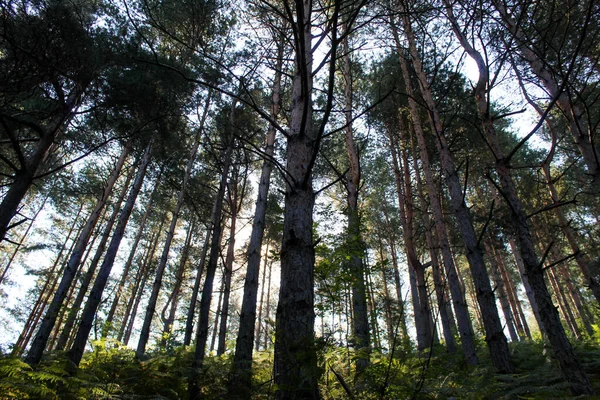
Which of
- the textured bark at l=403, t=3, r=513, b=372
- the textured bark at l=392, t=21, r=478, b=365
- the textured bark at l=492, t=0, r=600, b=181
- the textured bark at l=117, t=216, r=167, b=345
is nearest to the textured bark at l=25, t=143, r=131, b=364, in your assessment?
the textured bark at l=117, t=216, r=167, b=345

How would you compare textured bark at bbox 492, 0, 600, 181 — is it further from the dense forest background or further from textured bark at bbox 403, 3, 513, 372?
textured bark at bbox 403, 3, 513, 372

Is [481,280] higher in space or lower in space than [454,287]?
lower

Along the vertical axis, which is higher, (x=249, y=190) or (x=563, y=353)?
(x=249, y=190)

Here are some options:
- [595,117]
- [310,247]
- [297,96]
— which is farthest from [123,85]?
[595,117]

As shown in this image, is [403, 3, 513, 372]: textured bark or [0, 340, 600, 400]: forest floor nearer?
[0, 340, 600, 400]: forest floor

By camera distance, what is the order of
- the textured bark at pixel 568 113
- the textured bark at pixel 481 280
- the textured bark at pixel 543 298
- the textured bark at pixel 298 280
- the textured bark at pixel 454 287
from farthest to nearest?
the textured bark at pixel 454 287 → the textured bark at pixel 568 113 → the textured bark at pixel 481 280 → the textured bark at pixel 543 298 → the textured bark at pixel 298 280

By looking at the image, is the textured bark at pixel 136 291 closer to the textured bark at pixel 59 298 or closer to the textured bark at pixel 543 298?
the textured bark at pixel 59 298

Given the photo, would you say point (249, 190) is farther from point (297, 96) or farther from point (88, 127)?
point (297, 96)

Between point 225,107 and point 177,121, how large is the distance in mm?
1896

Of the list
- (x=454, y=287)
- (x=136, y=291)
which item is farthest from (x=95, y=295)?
(x=136, y=291)

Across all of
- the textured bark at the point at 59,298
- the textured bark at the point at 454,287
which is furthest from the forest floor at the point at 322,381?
the textured bark at the point at 59,298

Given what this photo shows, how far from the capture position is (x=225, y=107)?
31.7ft

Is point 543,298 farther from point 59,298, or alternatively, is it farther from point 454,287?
point 59,298

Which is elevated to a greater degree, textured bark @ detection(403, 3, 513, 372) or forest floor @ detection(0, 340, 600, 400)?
textured bark @ detection(403, 3, 513, 372)
